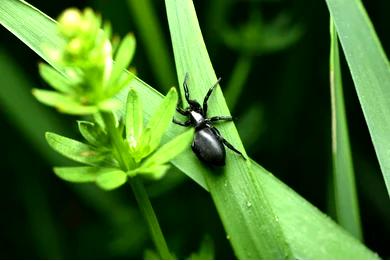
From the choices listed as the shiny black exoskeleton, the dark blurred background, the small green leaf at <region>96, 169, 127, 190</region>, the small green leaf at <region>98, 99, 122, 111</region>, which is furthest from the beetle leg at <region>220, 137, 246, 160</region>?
the dark blurred background

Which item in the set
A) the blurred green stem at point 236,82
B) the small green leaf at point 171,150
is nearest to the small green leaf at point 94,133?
the small green leaf at point 171,150

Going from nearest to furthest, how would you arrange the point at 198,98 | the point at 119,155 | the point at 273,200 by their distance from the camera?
the point at 119,155 < the point at 273,200 < the point at 198,98

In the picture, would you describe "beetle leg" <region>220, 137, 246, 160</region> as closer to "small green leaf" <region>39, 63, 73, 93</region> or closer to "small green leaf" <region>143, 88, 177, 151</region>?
"small green leaf" <region>143, 88, 177, 151</region>

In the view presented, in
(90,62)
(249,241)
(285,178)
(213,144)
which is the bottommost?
(285,178)

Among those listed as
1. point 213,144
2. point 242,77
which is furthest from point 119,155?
point 242,77

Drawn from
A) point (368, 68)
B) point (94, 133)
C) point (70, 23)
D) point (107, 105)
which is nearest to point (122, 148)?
point (94, 133)

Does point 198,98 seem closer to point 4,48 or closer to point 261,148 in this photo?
point 261,148
